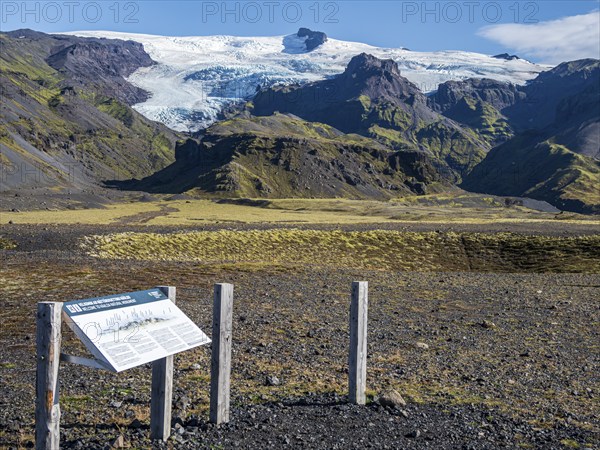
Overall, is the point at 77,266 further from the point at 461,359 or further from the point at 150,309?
the point at 150,309

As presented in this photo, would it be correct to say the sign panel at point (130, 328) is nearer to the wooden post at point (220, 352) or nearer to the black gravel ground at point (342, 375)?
the wooden post at point (220, 352)

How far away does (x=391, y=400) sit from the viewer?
12.8m

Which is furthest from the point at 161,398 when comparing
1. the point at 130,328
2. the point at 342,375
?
the point at 342,375

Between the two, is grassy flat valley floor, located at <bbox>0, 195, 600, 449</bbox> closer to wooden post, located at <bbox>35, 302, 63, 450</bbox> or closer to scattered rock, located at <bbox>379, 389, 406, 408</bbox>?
scattered rock, located at <bbox>379, 389, 406, 408</bbox>

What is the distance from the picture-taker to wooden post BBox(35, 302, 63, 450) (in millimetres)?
8578

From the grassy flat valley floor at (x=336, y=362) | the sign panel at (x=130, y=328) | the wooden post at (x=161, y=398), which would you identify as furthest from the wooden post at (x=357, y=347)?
the wooden post at (x=161, y=398)

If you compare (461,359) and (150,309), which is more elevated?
(150,309)

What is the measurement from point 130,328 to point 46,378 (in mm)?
1365

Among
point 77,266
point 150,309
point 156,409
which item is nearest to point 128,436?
point 156,409

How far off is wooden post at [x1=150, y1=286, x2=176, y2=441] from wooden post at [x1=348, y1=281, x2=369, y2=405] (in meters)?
4.16

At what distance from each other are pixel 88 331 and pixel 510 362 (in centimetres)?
1272

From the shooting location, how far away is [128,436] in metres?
10.8

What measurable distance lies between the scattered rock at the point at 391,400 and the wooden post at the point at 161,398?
15.3ft

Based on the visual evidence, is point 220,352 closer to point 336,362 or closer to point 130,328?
point 130,328
